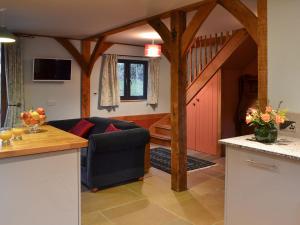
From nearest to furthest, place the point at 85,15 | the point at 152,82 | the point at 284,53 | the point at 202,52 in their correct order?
the point at 284,53 → the point at 85,15 → the point at 202,52 → the point at 152,82

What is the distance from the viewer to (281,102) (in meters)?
2.68

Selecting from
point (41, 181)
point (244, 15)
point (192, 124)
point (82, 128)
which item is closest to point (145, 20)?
point (244, 15)

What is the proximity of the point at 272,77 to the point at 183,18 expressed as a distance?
1.57m

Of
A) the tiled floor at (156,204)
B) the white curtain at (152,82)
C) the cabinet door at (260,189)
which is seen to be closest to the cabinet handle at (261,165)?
the cabinet door at (260,189)

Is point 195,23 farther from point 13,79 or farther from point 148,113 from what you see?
point 148,113

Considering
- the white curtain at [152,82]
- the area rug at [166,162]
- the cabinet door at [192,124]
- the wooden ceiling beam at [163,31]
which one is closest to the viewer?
the wooden ceiling beam at [163,31]

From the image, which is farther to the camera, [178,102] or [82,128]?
[82,128]

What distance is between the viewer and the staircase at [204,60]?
513 centimetres

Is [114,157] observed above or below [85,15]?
below

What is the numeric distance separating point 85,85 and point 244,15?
171 inches

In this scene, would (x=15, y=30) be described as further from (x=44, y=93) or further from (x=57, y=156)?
(x=57, y=156)

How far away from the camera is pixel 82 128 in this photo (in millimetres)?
4984

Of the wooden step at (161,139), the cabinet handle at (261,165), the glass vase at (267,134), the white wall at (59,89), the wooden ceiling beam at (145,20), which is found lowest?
the wooden step at (161,139)

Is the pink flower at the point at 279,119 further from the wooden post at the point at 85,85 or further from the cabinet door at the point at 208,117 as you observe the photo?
the wooden post at the point at 85,85
